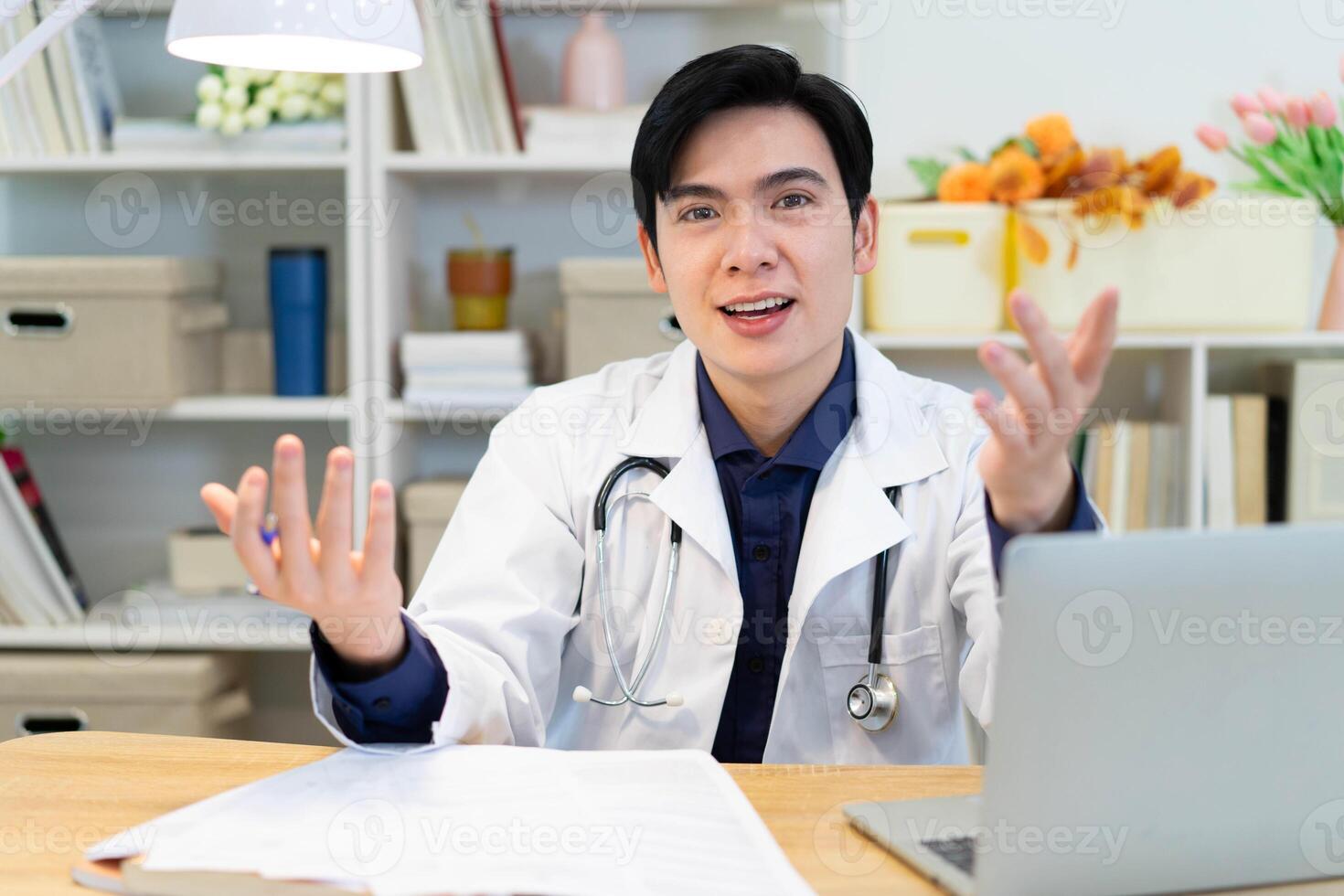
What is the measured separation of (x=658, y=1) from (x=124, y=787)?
1.79 metres

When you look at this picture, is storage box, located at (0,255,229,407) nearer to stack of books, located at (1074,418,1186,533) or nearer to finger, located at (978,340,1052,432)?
stack of books, located at (1074,418,1186,533)

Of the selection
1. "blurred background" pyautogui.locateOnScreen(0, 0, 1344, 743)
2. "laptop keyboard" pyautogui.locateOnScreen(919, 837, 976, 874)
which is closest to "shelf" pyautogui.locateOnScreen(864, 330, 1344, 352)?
"blurred background" pyautogui.locateOnScreen(0, 0, 1344, 743)

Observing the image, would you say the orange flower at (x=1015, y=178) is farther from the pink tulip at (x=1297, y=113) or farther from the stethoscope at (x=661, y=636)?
the stethoscope at (x=661, y=636)

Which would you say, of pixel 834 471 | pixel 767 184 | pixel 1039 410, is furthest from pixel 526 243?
pixel 1039 410

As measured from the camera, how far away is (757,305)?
4.73 ft

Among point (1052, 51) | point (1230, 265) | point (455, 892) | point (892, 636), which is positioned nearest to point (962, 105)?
point (1052, 51)

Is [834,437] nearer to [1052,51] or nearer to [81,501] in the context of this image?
[1052,51]

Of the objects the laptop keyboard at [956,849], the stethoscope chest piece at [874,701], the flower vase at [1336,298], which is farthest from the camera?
the flower vase at [1336,298]

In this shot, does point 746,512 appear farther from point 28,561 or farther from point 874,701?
point 28,561

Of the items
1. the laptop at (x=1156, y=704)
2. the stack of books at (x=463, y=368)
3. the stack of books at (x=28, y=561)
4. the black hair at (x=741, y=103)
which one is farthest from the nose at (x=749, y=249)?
the stack of books at (x=28, y=561)

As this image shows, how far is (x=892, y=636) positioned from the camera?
4.54 ft

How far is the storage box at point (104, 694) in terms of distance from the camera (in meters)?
2.23

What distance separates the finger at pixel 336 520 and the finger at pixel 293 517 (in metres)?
0.01

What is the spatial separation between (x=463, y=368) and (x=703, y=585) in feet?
3.17
